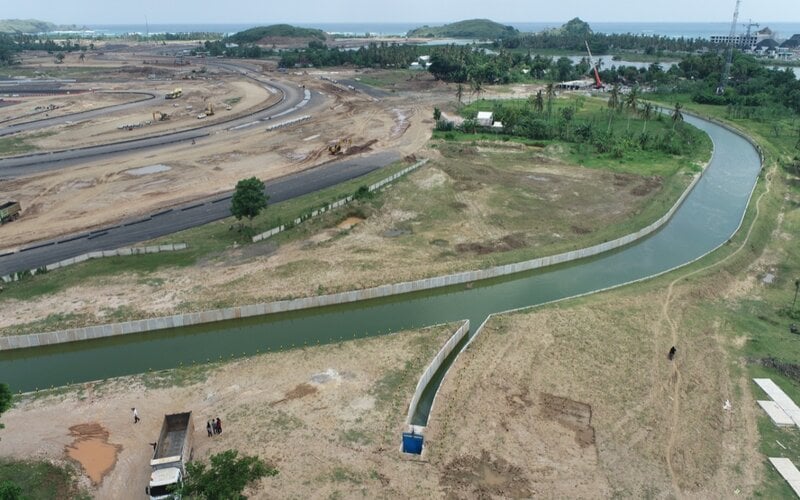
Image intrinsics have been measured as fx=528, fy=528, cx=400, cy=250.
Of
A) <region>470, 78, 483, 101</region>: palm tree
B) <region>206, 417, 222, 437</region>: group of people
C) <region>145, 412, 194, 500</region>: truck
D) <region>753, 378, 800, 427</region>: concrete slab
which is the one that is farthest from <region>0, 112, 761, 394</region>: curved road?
<region>470, 78, 483, 101</region>: palm tree

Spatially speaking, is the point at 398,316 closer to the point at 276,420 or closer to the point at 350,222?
the point at 276,420

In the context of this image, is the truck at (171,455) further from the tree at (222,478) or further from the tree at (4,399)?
the tree at (4,399)

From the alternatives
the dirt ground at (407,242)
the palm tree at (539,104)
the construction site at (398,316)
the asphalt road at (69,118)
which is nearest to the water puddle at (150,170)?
the construction site at (398,316)

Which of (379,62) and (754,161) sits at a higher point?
(379,62)

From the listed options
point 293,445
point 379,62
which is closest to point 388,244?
point 293,445

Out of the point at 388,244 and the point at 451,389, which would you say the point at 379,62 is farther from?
the point at 451,389

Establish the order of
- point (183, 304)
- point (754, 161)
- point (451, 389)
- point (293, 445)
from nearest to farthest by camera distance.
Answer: point (293, 445)
point (451, 389)
point (183, 304)
point (754, 161)

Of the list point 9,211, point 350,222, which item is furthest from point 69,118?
point 350,222
